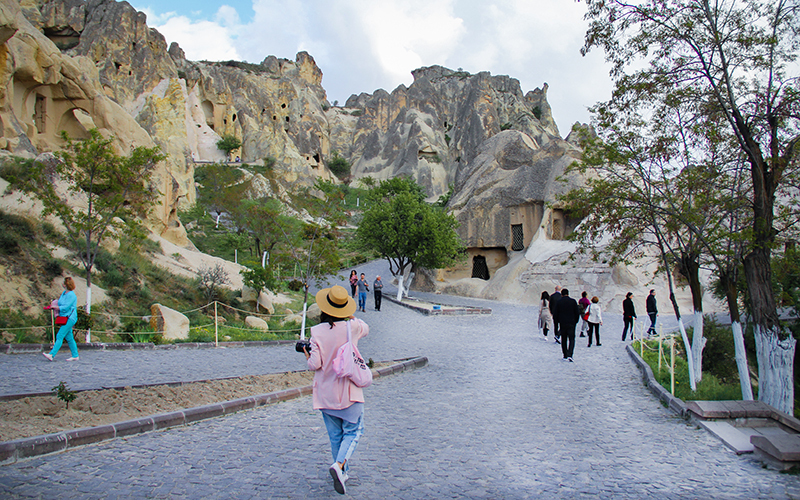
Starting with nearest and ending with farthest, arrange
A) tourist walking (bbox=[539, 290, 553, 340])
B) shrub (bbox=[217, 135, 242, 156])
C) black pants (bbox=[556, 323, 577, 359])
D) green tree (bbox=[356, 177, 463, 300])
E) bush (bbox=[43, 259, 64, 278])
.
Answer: black pants (bbox=[556, 323, 577, 359]), bush (bbox=[43, 259, 64, 278]), tourist walking (bbox=[539, 290, 553, 340]), green tree (bbox=[356, 177, 463, 300]), shrub (bbox=[217, 135, 242, 156])

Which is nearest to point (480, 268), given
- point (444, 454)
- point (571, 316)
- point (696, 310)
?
point (571, 316)

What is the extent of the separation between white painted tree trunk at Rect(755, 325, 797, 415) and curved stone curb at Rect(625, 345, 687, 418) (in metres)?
1.20

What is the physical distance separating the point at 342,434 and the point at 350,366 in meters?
0.65

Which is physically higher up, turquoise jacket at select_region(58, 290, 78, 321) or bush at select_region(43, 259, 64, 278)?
bush at select_region(43, 259, 64, 278)

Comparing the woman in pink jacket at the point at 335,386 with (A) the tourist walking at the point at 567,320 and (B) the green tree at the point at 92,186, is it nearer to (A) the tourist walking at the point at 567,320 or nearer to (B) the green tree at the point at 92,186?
(A) the tourist walking at the point at 567,320

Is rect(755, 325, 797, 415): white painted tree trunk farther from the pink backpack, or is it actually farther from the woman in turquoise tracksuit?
the woman in turquoise tracksuit

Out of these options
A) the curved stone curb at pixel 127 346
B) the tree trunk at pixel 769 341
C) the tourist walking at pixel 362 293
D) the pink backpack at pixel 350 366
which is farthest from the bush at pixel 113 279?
the tree trunk at pixel 769 341

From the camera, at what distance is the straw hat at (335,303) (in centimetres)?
416

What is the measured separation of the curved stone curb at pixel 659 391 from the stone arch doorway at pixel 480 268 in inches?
971

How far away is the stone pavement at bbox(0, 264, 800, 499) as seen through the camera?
405 centimetres

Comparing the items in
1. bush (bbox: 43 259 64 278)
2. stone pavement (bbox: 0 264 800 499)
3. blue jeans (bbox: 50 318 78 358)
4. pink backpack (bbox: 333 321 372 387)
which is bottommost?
A: stone pavement (bbox: 0 264 800 499)

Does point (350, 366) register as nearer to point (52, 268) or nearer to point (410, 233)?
point (52, 268)

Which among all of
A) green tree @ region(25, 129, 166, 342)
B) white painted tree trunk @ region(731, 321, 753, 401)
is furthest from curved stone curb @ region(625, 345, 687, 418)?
green tree @ region(25, 129, 166, 342)

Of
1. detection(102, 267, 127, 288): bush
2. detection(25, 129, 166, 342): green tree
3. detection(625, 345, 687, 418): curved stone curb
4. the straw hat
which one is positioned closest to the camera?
the straw hat
